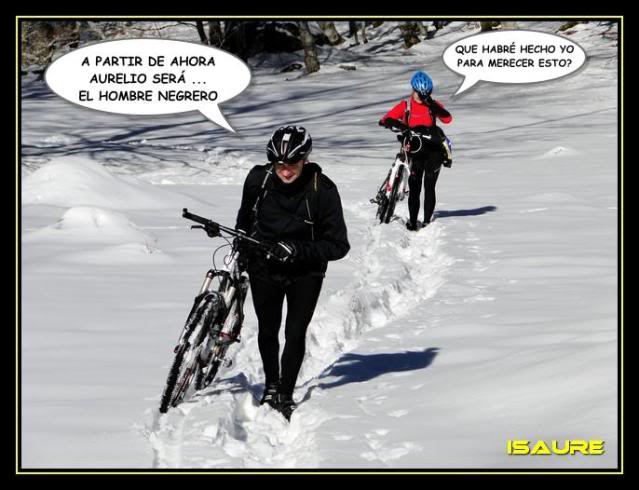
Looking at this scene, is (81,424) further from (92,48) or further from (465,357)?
(92,48)

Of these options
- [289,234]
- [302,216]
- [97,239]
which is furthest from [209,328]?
[97,239]

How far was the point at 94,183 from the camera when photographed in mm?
14086


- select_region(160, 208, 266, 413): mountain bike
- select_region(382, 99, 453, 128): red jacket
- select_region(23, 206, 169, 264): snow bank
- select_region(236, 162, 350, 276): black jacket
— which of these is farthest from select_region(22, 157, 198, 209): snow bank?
select_region(236, 162, 350, 276): black jacket

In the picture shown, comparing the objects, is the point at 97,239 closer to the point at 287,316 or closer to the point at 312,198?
the point at 287,316

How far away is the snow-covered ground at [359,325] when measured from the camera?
222 inches

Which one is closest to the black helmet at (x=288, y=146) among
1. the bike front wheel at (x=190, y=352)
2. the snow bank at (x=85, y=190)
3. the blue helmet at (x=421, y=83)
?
the bike front wheel at (x=190, y=352)

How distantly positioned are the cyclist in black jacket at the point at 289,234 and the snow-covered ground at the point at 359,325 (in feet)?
1.68

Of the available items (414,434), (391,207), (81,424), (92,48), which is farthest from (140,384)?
(92,48)

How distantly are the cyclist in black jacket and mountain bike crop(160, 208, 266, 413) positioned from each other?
0.17 metres

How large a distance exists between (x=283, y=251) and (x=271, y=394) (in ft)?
3.47

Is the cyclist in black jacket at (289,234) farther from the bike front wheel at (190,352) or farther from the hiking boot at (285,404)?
the bike front wheel at (190,352)

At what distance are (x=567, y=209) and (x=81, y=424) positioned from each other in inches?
400

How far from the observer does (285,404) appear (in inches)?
256
